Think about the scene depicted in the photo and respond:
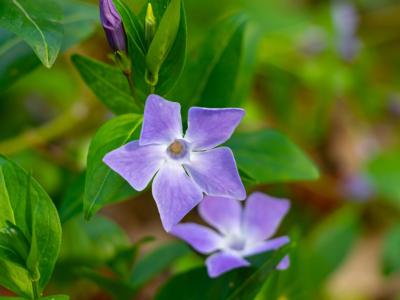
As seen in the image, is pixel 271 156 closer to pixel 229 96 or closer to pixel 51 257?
pixel 229 96

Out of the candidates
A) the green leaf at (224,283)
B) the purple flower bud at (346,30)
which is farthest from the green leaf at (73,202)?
the purple flower bud at (346,30)

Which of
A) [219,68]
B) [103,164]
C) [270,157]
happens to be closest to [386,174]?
[270,157]

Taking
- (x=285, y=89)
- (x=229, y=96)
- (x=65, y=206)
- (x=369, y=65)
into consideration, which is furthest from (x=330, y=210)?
(x=65, y=206)

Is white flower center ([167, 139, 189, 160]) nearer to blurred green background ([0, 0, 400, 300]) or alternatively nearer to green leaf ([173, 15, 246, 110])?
green leaf ([173, 15, 246, 110])

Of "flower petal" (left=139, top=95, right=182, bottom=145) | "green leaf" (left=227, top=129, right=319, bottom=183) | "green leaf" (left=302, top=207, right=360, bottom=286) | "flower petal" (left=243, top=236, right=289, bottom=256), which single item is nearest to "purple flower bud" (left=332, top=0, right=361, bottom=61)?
"green leaf" (left=302, top=207, right=360, bottom=286)

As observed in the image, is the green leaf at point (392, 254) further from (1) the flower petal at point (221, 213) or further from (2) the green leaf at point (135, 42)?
(2) the green leaf at point (135, 42)

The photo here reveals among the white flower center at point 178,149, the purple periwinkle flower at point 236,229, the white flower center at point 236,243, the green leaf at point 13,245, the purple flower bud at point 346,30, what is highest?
the white flower center at point 178,149

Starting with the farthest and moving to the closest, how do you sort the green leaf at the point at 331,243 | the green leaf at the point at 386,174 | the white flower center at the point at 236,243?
the green leaf at the point at 386,174, the green leaf at the point at 331,243, the white flower center at the point at 236,243
